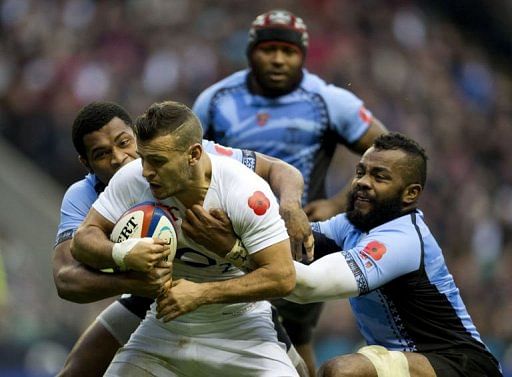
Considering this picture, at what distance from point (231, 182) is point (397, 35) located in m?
12.0

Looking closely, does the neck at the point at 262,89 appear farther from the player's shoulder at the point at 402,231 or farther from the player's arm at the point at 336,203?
the player's shoulder at the point at 402,231

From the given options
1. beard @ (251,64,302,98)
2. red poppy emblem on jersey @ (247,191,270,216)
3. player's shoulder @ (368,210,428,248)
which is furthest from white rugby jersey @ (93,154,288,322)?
beard @ (251,64,302,98)

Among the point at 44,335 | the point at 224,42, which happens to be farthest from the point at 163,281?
the point at 224,42

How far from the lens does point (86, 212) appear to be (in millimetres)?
6770

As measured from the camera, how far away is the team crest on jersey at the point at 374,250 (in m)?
6.34

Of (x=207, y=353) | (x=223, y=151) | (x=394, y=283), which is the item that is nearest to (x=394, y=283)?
(x=394, y=283)

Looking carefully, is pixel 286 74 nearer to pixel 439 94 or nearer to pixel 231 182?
pixel 231 182

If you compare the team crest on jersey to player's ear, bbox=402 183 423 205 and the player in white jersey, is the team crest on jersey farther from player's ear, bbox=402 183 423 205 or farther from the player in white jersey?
the player in white jersey

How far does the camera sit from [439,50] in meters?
18.1

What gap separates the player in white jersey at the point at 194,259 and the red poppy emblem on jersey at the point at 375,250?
57cm

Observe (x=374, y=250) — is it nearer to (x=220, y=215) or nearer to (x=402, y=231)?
(x=402, y=231)

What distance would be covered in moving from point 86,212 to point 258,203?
48.9 inches

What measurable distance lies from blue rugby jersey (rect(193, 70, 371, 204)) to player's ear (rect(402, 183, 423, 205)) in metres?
1.51

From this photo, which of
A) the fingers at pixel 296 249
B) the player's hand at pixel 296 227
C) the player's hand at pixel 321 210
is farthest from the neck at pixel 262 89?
the fingers at pixel 296 249
